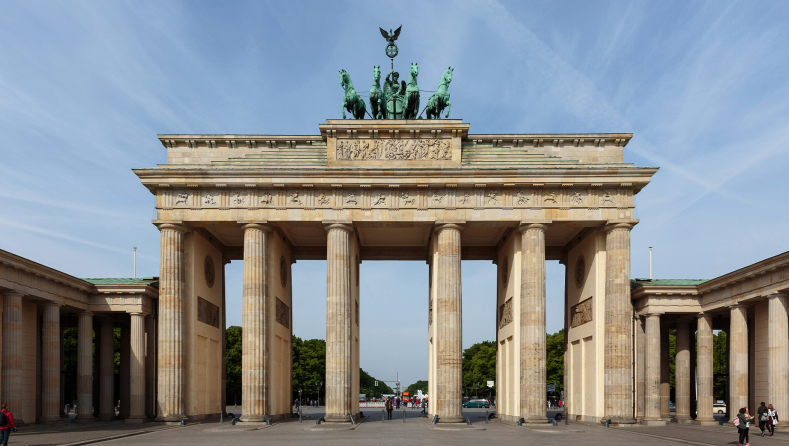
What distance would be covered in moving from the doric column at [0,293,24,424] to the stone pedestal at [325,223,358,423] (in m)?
15.1

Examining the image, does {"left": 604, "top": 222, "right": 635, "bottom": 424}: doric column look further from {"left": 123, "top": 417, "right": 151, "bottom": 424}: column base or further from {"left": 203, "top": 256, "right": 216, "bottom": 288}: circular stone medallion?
{"left": 123, "top": 417, "right": 151, "bottom": 424}: column base

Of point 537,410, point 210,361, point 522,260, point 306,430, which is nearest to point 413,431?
point 306,430

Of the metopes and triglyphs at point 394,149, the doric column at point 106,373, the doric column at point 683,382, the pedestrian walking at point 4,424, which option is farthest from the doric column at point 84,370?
the doric column at point 683,382

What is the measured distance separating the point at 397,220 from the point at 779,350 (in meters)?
19.7

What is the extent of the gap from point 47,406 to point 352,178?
20050mm

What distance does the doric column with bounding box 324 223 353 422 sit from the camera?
36.8 m

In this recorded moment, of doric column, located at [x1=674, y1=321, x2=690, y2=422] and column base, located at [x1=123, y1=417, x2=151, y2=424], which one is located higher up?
doric column, located at [x1=674, y1=321, x2=690, y2=422]

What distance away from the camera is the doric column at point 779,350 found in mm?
30625

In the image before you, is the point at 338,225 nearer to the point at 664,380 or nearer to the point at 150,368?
the point at 150,368

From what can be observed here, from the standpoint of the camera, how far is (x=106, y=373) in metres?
41.5

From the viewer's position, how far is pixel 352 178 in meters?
38.0

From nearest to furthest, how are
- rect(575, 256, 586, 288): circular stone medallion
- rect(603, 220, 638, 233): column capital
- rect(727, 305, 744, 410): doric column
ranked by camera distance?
1. rect(727, 305, 744, 410): doric column
2. rect(603, 220, 638, 233): column capital
3. rect(575, 256, 586, 288): circular stone medallion

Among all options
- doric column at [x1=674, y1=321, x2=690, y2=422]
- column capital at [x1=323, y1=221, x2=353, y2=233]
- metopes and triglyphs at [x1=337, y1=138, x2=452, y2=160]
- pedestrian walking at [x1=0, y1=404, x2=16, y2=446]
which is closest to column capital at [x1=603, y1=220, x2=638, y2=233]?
doric column at [x1=674, y1=321, x2=690, y2=422]

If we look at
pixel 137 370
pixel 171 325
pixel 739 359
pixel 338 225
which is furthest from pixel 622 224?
pixel 137 370
